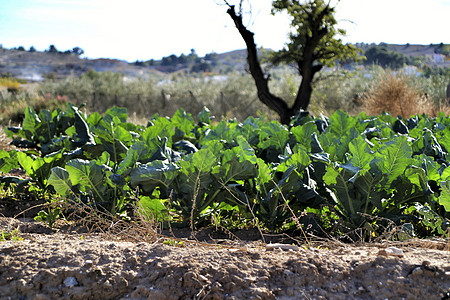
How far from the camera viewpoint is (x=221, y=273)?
1.72 m

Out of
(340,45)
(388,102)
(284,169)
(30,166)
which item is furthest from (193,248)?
(340,45)

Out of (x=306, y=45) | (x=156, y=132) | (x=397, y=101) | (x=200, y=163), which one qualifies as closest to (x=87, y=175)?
(x=156, y=132)

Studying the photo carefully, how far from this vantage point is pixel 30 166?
11.2ft

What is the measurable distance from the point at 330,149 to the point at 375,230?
62 cm

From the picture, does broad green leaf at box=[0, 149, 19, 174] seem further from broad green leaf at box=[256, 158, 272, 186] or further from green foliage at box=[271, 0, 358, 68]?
green foliage at box=[271, 0, 358, 68]

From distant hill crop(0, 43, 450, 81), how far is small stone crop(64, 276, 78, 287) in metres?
45.2

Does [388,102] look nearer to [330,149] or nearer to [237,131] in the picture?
[237,131]

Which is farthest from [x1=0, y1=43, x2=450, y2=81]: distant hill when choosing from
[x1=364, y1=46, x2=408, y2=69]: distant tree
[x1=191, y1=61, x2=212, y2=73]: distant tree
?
[x1=364, y1=46, x2=408, y2=69]: distant tree

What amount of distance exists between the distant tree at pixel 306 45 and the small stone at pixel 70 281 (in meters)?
9.36

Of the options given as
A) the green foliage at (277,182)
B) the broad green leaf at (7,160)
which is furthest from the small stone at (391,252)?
the broad green leaf at (7,160)

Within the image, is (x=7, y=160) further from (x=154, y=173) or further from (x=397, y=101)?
(x=397, y=101)

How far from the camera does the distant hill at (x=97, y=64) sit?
177ft

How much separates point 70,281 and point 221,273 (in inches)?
24.4

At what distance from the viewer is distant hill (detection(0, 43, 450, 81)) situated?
5409 centimetres
